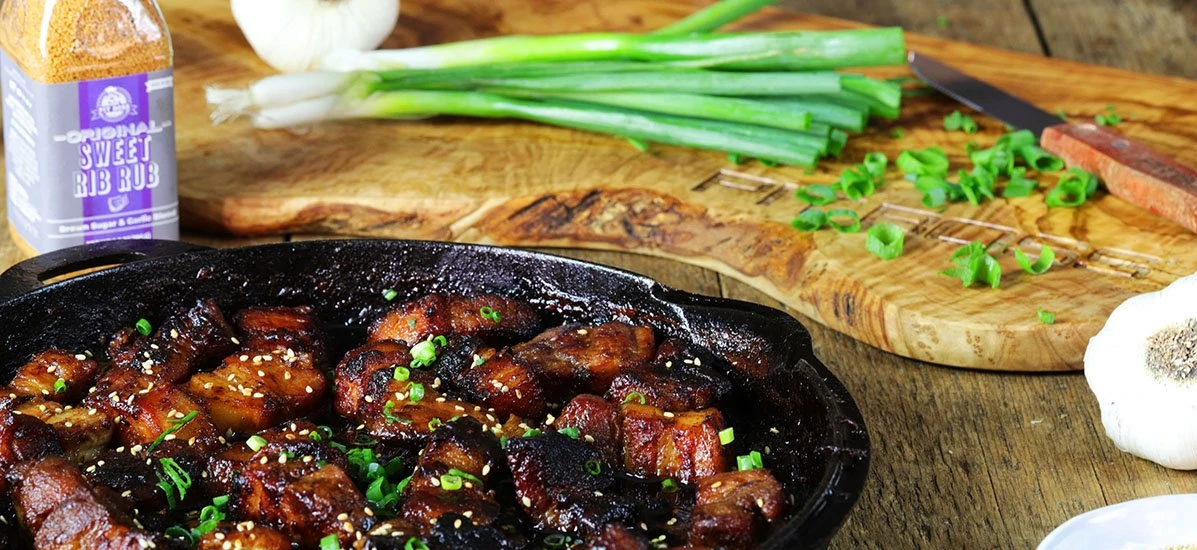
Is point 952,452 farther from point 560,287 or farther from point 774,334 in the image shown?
point 560,287

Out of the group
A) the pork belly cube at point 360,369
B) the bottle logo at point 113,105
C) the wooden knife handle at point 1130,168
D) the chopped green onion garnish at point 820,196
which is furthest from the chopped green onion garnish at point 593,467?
the wooden knife handle at point 1130,168

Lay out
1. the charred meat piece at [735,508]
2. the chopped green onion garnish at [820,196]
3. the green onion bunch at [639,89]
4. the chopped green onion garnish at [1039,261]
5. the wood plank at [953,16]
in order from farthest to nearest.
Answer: the wood plank at [953,16]
the green onion bunch at [639,89]
the chopped green onion garnish at [820,196]
the chopped green onion garnish at [1039,261]
the charred meat piece at [735,508]

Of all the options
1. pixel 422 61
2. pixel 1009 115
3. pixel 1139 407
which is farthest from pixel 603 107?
pixel 1139 407

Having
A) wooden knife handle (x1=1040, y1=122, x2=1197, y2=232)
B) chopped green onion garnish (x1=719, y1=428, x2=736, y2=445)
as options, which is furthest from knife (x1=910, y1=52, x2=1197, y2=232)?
chopped green onion garnish (x1=719, y1=428, x2=736, y2=445)

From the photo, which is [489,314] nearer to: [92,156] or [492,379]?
[492,379]

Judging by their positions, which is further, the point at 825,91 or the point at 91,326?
the point at 825,91

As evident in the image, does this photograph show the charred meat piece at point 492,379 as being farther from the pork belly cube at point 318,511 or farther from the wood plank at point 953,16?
the wood plank at point 953,16
